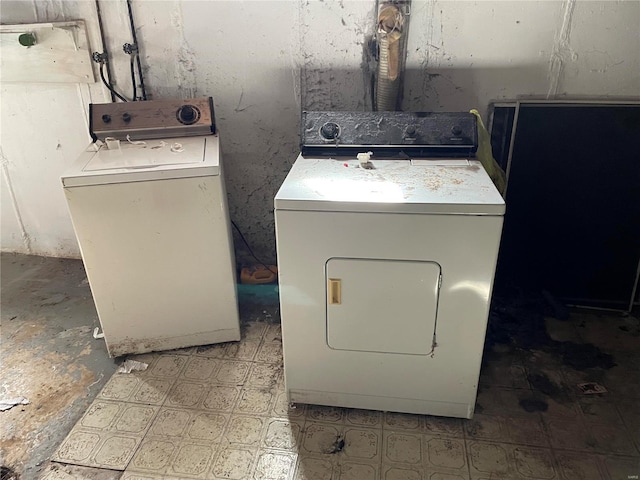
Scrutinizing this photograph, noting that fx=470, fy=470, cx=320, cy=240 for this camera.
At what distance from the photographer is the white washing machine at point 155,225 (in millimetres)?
1786

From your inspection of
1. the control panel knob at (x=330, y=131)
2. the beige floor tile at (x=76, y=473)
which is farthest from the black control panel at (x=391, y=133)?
the beige floor tile at (x=76, y=473)

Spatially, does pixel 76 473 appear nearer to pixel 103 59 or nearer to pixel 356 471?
pixel 356 471

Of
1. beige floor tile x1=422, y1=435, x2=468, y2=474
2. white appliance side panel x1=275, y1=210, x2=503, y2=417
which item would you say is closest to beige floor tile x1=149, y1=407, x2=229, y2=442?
white appliance side panel x1=275, y1=210, x2=503, y2=417

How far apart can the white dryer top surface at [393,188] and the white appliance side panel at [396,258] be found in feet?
0.10

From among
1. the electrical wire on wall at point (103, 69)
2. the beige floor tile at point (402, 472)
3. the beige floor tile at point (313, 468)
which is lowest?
the beige floor tile at point (313, 468)

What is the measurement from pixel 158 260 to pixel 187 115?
2.28 ft

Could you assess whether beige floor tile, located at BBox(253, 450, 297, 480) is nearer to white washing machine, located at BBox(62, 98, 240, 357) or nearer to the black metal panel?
white washing machine, located at BBox(62, 98, 240, 357)

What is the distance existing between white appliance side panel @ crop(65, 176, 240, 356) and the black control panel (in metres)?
0.46

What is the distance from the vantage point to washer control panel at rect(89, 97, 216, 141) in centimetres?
212

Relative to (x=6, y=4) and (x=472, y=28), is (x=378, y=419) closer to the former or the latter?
(x=472, y=28)

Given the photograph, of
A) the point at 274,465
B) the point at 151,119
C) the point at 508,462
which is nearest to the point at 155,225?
the point at 151,119

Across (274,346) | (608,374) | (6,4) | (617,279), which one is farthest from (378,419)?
(6,4)

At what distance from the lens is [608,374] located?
76.1 inches

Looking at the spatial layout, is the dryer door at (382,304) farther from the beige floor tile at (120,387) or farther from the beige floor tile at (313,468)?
the beige floor tile at (120,387)
